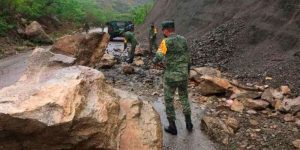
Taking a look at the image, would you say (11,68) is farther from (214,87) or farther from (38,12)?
(38,12)

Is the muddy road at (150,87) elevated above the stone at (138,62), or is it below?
below

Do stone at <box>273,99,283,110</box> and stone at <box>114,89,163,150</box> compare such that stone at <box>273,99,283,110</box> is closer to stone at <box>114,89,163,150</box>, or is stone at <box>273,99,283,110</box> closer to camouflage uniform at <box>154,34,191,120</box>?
camouflage uniform at <box>154,34,191,120</box>

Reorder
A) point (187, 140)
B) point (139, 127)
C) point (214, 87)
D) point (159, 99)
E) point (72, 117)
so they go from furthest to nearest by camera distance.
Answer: point (159, 99) < point (214, 87) < point (187, 140) < point (139, 127) < point (72, 117)

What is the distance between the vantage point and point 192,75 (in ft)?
37.2

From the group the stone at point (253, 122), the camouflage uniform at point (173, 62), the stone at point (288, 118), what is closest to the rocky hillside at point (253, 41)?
the stone at point (288, 118)

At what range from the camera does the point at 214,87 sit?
31.7ft

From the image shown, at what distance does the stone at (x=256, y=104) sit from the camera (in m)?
8.47

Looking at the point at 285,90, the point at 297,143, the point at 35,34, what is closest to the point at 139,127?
the point at 297,143

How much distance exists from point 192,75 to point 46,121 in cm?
709

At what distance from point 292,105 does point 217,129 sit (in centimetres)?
206

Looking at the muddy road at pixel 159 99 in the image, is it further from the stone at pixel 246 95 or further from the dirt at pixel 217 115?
the stone at pixel 246 95

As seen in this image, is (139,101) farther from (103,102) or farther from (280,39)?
(280,39)

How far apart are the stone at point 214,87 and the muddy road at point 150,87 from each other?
38 cm

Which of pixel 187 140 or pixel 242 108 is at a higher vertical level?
pixel 242 108
